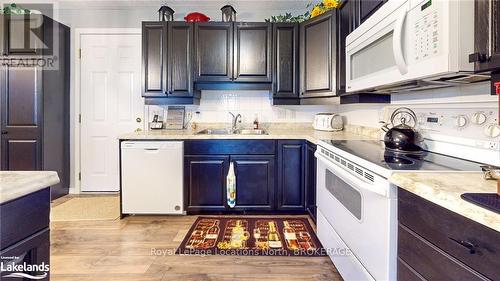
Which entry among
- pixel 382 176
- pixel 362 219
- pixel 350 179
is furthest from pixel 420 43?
pixel 362 219

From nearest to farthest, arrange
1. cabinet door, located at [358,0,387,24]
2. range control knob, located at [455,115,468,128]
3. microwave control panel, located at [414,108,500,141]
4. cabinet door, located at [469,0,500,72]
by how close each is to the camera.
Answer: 1. cabinet door, located at [469,0,500,72]
2. microwave control panel, located at [414,108,500,141]
3. range control knob, located at [455,115,468,128]
4. cabinet door, located at [358,0,387,24]

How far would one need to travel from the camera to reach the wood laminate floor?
75.9 inches

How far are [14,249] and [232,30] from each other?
9.40 feet

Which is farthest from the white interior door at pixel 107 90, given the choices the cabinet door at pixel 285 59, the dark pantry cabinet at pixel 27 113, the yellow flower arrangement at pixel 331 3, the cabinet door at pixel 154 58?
the yellow flower arrangement at pixel 331 3

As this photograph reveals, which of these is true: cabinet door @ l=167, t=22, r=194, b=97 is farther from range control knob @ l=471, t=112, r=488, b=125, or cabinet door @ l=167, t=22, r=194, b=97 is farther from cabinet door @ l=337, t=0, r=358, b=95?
range control knob @ l=471, t=112, r=488, b=125

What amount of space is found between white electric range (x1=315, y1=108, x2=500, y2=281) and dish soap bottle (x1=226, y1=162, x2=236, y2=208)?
1.17 metres

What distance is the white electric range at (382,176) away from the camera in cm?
120

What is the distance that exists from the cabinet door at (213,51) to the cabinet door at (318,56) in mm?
772

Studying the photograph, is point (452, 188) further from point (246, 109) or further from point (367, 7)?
point (246, 109)

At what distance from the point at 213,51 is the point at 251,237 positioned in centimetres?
193

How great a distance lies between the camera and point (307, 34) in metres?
3.07

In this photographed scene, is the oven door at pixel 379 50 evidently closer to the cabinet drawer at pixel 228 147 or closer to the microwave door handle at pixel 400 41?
the microwave door handle at pixel 400 41

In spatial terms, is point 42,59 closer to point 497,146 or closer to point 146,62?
point 146,62

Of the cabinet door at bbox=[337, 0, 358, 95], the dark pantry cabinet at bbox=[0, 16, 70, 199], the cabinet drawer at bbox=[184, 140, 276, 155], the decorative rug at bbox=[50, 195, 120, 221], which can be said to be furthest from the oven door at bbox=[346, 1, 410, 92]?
the dark pantry cabinet at bbox=[0, 16, 70, 199]
